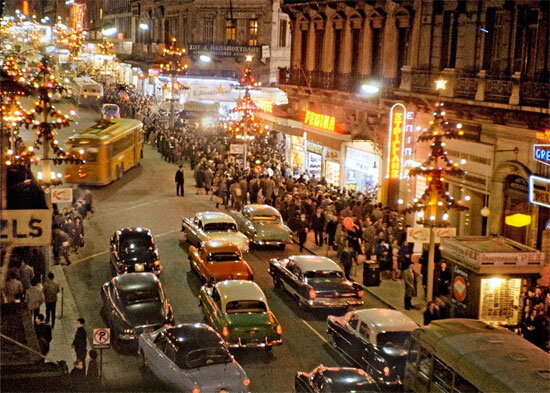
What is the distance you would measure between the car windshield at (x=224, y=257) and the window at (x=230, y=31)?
46362 mm

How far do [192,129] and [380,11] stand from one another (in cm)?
2495

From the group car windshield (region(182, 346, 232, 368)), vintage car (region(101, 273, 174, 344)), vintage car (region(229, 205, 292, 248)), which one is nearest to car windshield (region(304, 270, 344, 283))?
vintage car (region(101, 273, 174, 344))

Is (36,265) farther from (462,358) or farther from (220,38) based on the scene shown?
(220,38)

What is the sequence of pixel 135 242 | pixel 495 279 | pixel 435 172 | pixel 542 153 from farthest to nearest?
pixel 135 242 → pixel 435 172 → pixel 542 153 → pixel 495 279

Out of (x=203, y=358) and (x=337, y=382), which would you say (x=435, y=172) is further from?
(x=203, y=358)

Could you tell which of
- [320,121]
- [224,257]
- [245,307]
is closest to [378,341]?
[245,307]

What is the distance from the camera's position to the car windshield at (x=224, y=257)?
26.3m

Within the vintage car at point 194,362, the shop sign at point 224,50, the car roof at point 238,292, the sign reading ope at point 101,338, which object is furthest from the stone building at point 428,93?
the shop sign at point 224,50

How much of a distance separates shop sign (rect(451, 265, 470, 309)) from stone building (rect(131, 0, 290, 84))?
154ft

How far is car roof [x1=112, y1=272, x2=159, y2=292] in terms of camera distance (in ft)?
71.3

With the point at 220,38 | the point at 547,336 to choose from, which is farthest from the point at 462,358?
the point at 220,38

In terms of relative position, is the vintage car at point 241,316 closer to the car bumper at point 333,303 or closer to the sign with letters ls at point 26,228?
the car bumper at point 333,303

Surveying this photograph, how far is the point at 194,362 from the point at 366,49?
2611 centimetres

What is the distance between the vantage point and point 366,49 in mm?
40031
